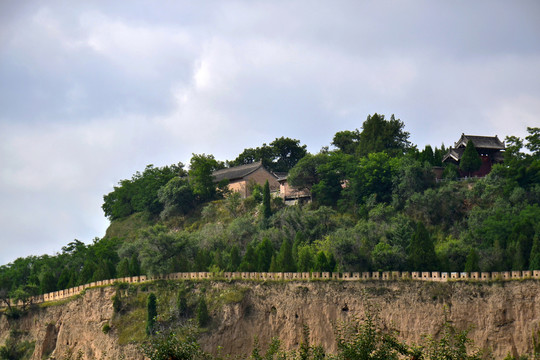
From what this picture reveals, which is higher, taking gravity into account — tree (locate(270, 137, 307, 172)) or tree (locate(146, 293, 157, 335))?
tree (locate(270, 137, 307, 172))

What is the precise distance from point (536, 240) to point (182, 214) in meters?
48.5

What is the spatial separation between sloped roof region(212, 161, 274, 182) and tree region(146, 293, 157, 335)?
110 feet

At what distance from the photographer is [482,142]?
101m

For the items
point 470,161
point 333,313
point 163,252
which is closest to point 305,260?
point 333,313

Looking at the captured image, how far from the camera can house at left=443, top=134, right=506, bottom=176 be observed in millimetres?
100062

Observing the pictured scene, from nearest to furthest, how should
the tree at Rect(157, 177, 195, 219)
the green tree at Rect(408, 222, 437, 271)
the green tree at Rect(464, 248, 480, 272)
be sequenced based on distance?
the green tree at Rect(464, 248, 480, 272) → the green tree at Rect(408, 222, 437, 271) → the tree at Rect(157, 177, 195, 219)

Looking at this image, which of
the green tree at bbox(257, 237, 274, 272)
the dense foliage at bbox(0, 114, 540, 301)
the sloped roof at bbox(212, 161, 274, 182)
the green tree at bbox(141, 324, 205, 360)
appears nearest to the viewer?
the green tree at bbox(141, 324, 205, 360)

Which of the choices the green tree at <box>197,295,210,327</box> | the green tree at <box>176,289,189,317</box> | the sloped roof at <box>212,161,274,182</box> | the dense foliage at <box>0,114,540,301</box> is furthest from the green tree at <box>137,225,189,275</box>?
the sloped roof at <box>212,161,274,182</box>

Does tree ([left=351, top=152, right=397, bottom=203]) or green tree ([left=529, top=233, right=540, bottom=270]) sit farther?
tree ([left=351, top=152, right=397, bottom=203])

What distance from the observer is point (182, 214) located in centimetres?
11512

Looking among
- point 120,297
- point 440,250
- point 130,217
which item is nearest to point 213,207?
point 130,217

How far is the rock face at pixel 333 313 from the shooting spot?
75.1 m

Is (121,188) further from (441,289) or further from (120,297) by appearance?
(441,289)

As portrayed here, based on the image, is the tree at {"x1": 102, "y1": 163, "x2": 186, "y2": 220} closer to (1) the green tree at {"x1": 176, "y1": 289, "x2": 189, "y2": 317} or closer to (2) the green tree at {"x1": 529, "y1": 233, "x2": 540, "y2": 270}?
(1) the green tree at {"x1": 176, "y1": 289, "x2": 189, "y2": 317}
